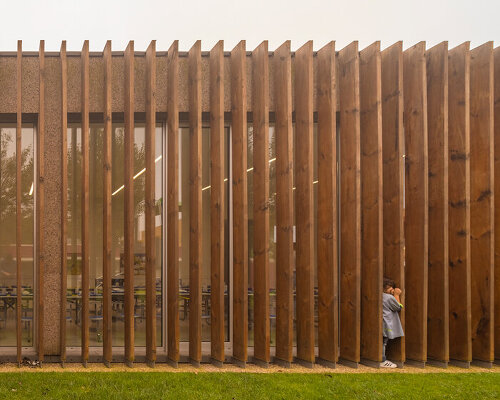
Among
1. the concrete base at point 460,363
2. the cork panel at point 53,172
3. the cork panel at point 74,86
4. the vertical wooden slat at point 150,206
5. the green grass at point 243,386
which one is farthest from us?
the cork panel at point 74,86

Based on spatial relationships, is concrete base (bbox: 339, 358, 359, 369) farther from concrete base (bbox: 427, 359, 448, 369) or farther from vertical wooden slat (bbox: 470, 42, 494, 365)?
vertical wooden slat (bbox: 470, 42, 494, 365)

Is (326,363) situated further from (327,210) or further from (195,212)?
(195,212)

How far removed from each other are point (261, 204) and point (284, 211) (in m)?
0.35

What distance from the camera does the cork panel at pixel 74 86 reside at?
7133 mm

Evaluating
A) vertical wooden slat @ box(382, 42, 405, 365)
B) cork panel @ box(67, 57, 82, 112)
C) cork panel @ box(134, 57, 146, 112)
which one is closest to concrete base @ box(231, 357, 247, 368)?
vertical wooden slat @ box(382, 42, 405, 365)

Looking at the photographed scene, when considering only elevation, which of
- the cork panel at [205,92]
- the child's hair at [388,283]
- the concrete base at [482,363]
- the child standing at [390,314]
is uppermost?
the cork panel at [205,92]

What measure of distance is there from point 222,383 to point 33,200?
406 centimetres

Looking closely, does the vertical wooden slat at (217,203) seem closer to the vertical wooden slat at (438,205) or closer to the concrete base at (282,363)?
the concrete base at (282,363)

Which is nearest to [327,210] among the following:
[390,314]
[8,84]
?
[390,314]

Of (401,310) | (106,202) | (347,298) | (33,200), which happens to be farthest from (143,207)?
(401,310)

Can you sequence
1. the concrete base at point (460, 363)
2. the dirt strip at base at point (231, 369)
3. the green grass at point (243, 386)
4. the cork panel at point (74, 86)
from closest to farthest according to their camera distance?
the green grass at point (243, 386) → the dirt strip at base at point (231, 369) → the concrete base at point (460, 363) → the cork panel at point (74, 86)

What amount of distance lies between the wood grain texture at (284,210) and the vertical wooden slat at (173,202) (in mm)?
1475

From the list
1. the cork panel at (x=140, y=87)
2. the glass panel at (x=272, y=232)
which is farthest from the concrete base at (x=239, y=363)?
the cork panel at (x=140, y=87)

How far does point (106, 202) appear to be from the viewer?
6.79 meters
